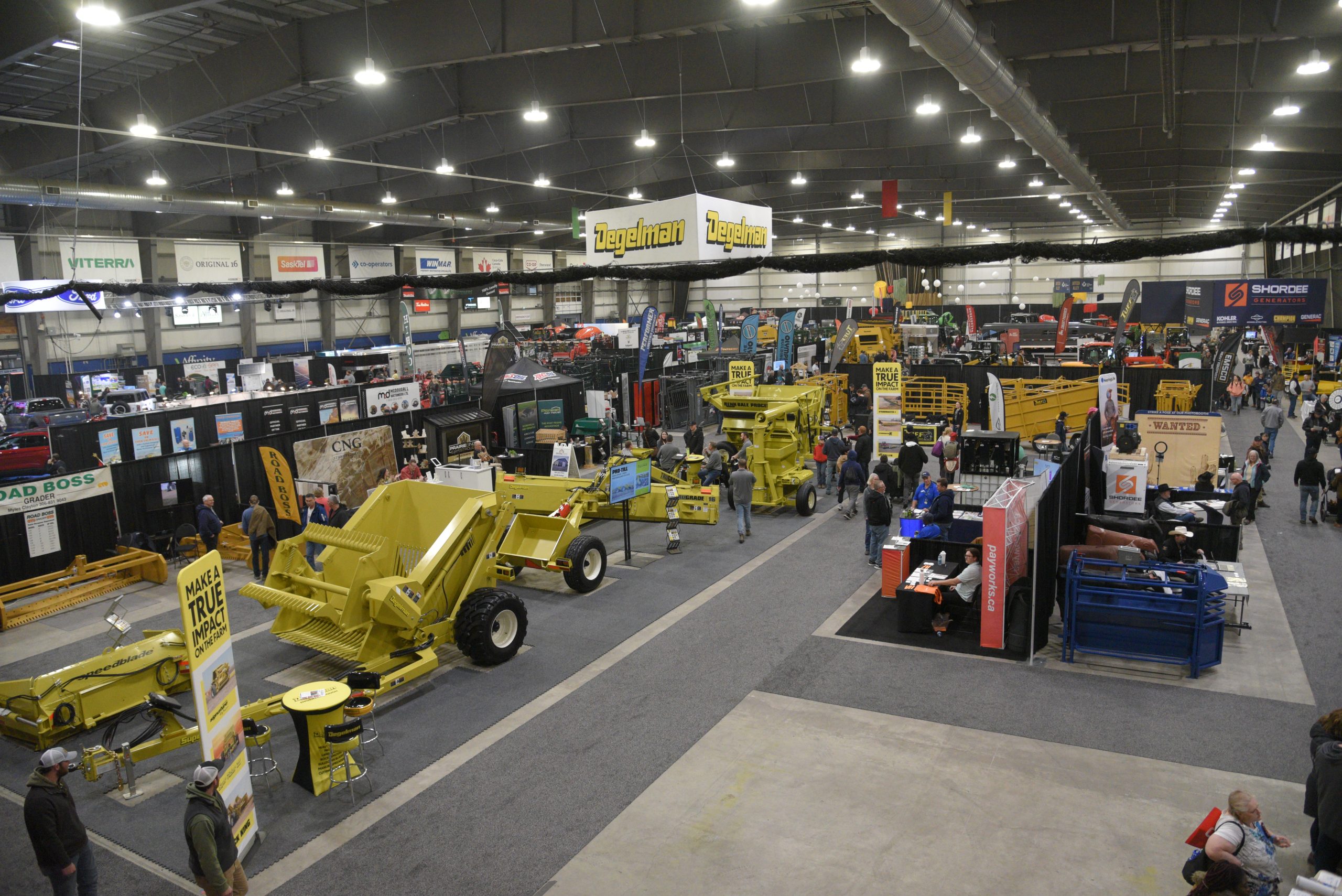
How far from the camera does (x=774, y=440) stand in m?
15.3

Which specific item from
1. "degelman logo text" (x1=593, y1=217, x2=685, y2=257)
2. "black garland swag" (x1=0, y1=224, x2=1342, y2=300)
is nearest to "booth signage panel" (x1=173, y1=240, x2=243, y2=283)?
"black garland swag" (x1=0, y1=224, x2=1342, y2=300)

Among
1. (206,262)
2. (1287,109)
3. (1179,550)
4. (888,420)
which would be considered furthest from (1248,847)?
(206,262)

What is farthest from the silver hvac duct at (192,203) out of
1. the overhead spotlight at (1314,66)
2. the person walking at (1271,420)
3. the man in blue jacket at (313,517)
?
the person walking at (1271,420)

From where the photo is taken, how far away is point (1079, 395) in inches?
696

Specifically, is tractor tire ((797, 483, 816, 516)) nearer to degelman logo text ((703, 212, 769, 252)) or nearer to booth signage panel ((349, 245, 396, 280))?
degelman logo text ((703, 212, 769, 252))

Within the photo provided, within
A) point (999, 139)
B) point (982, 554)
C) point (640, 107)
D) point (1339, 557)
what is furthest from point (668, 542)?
point (999, 139)

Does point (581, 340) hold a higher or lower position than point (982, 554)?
higher

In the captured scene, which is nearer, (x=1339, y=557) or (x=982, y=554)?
(x=982, y=554)

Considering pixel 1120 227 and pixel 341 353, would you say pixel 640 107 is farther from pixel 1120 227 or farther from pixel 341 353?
pixel 1120 227

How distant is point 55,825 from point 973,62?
11.8 metres

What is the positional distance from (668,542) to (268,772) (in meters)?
7.30

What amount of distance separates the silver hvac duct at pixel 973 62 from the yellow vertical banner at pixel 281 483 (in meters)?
11.2

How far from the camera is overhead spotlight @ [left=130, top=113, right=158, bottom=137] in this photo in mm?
13844

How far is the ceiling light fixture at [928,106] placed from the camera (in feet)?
50.2
